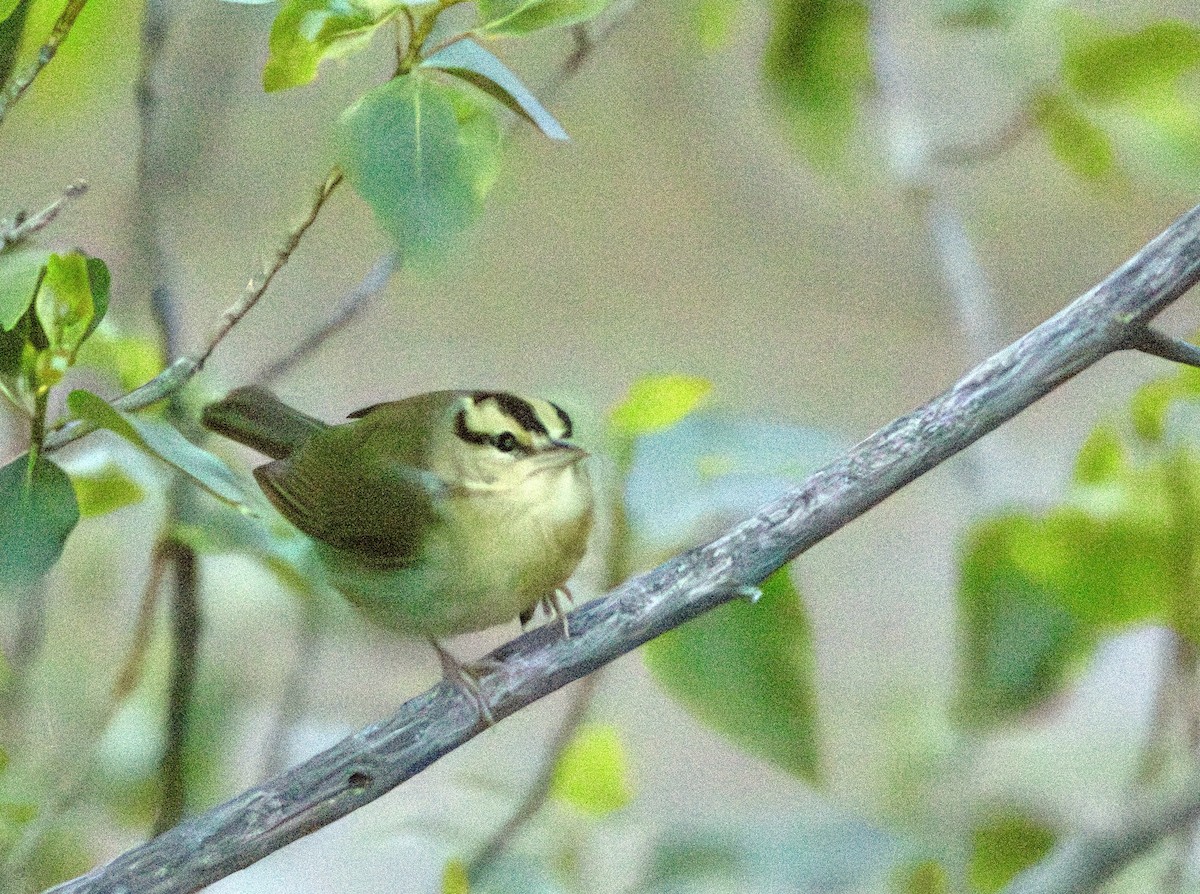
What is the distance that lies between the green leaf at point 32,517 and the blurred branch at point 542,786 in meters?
0.25

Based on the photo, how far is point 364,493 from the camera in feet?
1.37

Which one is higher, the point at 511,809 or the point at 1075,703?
the point at 511,809

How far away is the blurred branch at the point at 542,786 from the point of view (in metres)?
0.51

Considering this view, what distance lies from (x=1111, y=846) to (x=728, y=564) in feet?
1.02

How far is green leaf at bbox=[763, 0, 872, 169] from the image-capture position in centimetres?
53

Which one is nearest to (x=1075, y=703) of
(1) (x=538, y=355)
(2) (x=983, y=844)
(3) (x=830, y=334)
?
(2) (x=983, y=844)

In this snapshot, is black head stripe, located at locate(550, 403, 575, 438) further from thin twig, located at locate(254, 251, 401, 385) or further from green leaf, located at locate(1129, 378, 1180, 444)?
green leaf, located at locate(1129, 378, 1180, 444)

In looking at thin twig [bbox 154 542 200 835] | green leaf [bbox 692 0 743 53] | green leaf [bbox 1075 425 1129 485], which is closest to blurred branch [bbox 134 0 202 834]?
thin twig [bbox 154 542 200 835]

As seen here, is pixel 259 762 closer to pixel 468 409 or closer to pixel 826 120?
pixel 468 409

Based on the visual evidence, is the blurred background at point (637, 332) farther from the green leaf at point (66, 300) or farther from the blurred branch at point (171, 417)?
the green leaf at point (66, 300)

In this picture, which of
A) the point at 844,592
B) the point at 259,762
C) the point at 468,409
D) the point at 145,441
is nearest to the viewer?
the point at 145,441

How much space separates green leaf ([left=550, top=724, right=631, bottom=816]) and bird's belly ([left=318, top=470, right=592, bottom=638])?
0.49 feet

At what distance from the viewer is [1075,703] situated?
64 cm

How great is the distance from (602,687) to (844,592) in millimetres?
145
